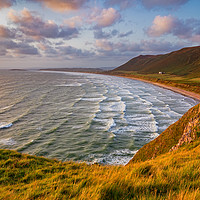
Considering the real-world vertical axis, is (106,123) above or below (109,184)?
below

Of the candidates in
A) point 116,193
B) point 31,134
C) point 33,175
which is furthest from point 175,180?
point 31,134

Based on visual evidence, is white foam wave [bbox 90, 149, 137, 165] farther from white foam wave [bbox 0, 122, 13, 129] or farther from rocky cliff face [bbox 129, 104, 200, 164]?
white foam wave [bbox 0, 122, 13, 129]

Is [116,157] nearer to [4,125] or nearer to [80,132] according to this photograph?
[80,132]

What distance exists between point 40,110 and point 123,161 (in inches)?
1013

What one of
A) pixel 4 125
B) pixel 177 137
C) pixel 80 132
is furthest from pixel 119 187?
pixel 4 125

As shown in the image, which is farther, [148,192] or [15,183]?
[15,183]

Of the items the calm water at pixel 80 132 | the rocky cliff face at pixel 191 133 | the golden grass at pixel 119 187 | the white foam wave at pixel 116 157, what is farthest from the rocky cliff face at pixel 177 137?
the golden grass at pixel 119 187

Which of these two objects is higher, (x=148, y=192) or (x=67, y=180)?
(x=148, y=192)

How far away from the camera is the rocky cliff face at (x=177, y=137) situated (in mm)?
11690

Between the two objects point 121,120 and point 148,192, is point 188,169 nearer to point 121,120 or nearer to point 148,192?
point 148,192

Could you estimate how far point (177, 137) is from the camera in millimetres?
13273

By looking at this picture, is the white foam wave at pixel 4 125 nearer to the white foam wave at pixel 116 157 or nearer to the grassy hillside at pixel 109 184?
the white foam wave at pixel 116 157

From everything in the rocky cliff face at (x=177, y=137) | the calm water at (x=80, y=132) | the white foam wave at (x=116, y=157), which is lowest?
the white foam wave at (x=116, y=157)

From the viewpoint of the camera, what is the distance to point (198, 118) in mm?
12016
